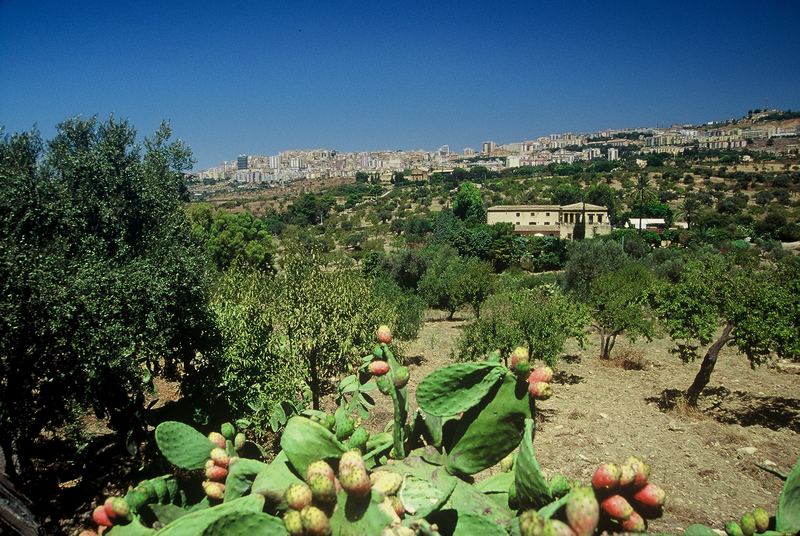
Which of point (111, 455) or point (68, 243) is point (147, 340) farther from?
point (111, 455)

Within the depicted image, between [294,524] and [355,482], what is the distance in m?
0.29

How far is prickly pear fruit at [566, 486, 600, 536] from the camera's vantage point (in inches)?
71.6

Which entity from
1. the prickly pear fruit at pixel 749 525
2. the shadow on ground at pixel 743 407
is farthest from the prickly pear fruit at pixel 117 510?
the shadow on ground at pixel 743 407

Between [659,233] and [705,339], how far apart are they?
4471 centimetres

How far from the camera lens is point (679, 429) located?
39.0ft

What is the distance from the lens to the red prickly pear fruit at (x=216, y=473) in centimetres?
289

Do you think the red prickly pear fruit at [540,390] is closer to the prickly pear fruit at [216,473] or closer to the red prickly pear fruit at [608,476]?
the red prickly pear fruit at [608,476]

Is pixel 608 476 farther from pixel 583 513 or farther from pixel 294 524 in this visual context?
pixel 294 524

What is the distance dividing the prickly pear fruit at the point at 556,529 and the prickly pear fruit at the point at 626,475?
33 centimetres

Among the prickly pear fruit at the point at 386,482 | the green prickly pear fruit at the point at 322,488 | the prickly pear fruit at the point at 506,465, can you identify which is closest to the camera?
the green prickly pear fruit at the point at 322,488

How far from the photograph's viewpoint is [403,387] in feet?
10.1

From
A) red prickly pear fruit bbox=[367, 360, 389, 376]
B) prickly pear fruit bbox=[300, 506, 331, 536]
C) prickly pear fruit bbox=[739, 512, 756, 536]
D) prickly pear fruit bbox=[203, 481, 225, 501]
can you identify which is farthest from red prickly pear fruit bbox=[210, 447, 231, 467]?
prickly pear fruit bbox=[739, 512, 756, 536]

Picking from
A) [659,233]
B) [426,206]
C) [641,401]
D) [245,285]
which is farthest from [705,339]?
[426,206]

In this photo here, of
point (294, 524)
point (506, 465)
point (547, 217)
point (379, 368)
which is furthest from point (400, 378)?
point (547, 217)
